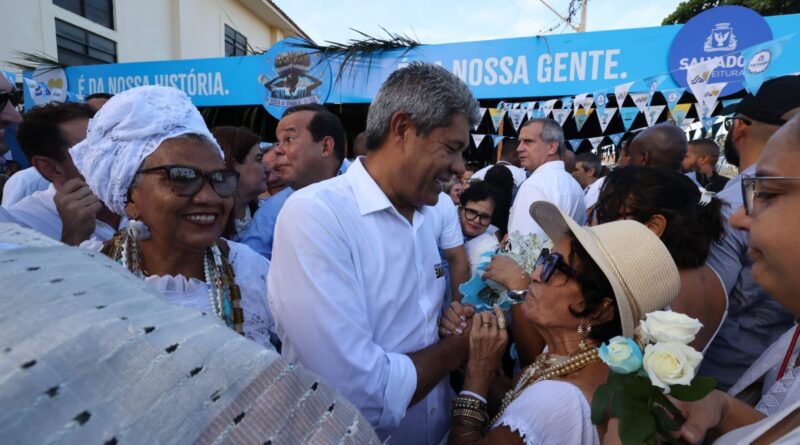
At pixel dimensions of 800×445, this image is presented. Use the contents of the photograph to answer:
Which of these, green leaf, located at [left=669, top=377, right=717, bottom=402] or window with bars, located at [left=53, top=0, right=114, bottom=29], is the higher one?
window with bars, located at [left=53, top=0, right=114, bottom=29]

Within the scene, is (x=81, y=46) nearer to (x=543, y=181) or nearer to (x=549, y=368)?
(x=543, y=181)

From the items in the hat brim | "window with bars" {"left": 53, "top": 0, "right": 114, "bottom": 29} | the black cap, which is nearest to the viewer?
the hat brim

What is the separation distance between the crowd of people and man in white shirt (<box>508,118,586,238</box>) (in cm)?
144

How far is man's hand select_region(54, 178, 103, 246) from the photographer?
7.12 ft

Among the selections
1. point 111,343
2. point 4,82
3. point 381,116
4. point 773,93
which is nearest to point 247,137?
point 4,82

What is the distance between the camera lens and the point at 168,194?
150 centimetres

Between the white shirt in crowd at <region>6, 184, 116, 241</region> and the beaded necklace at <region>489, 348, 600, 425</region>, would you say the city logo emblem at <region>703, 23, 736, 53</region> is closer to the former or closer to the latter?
the beaded necklace at <region>489, 348, 600, 425</region>

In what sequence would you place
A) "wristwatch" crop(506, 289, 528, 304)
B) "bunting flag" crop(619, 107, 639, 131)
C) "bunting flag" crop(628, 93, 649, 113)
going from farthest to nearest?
"bunting flag" crop(619, 107, 639, 131) < "bunting flag" crop(628, 93, 649, 113) < "wristwatch" crop(506, 289, 528, 304)

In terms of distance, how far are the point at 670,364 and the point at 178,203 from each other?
1.58 meters

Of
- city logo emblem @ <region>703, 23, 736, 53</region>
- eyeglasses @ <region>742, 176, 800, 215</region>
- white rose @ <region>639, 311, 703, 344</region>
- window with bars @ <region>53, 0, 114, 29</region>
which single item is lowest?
white rose @ <region>639, 311, 703, 344</region>

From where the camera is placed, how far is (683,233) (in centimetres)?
192

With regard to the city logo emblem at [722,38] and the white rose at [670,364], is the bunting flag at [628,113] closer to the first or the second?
the city logo emblem at [722,38]

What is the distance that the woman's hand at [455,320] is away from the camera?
1.75 metres

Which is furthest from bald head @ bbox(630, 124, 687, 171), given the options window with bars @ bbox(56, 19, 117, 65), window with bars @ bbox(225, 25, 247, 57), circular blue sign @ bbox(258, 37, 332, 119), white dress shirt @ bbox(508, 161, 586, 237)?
window with bars @ bbox(225, 25, 247, 57)
